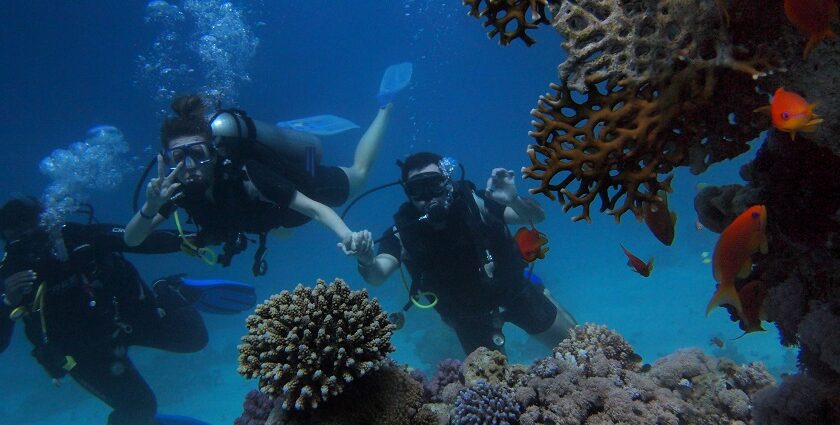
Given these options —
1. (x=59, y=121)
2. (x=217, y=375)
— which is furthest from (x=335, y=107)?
(x=217, y=375)

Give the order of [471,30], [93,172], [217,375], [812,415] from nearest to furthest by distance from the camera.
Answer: [812,415]
[217,375]
[93,172]
[471,30]

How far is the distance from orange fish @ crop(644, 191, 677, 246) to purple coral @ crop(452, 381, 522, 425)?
167 centimetres

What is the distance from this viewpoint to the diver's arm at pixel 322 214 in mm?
6161

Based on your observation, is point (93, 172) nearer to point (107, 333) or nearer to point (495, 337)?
point (107, 333)

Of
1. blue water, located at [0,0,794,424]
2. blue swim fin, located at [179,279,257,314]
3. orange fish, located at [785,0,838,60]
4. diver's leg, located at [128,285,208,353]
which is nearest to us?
orange fish, located at [785,0,838,60]

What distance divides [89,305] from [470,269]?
7.40 metres

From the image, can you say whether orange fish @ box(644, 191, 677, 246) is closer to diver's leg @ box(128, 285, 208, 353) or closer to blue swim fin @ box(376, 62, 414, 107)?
diver's leg @ box(128, 285, 208, 353)

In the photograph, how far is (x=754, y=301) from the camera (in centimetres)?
286

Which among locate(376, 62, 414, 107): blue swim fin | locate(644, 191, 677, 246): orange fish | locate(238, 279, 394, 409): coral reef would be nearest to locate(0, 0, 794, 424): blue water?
locate(644, 191, 677, 246): orange fish

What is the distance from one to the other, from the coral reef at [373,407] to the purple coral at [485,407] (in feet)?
1.17

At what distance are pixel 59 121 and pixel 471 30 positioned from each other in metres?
38.9

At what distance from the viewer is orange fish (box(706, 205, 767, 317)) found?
2.27m

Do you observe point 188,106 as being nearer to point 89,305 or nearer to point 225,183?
point 225,183

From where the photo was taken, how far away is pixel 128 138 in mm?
33688
